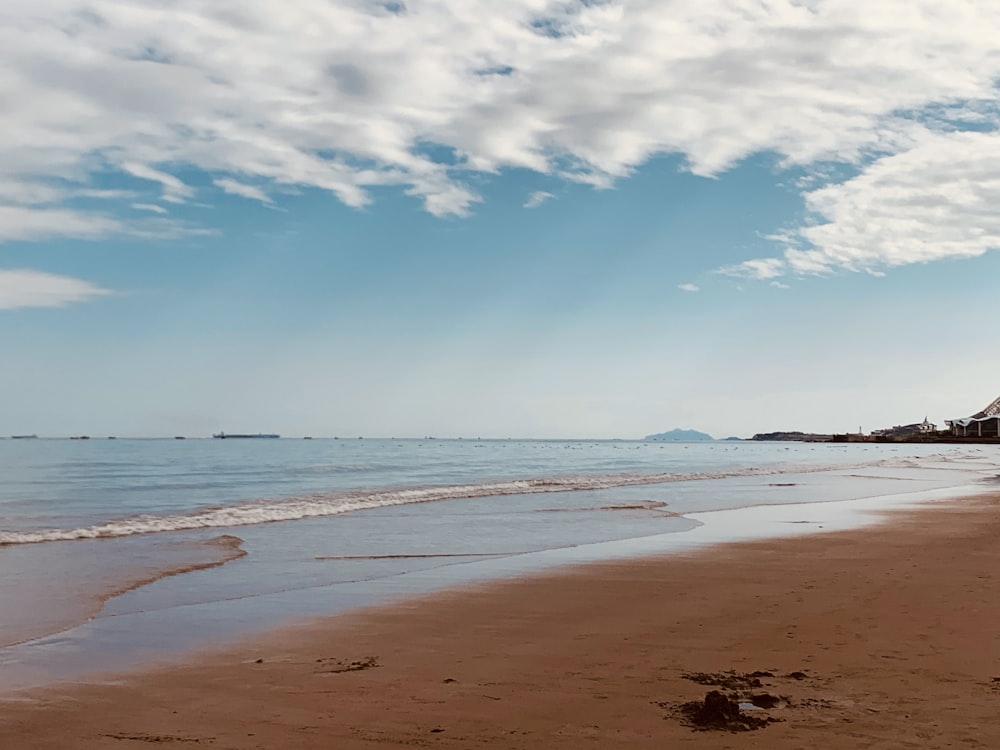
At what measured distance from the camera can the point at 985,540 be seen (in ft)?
56.5

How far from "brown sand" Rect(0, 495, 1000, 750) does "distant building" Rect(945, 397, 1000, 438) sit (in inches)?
6504

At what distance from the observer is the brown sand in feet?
19.1

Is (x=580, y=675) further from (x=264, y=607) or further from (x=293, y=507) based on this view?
(x=293, y=507)

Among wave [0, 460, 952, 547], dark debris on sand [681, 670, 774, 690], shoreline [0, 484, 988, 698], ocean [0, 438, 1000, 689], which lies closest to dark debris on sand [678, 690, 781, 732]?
dark debris on sand [681, 670, 774, 690]

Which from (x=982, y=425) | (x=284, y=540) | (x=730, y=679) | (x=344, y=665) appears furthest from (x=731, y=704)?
(x=982, y=425)

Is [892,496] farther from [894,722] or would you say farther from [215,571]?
[894,722]

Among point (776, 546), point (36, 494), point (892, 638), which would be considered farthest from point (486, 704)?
point (36, 494)

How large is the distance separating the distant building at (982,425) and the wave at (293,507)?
140404mm

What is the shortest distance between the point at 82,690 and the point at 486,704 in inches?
140

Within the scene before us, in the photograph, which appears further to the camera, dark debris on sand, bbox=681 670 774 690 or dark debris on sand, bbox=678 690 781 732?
dark debris on sand, bbox=681 670 774 690

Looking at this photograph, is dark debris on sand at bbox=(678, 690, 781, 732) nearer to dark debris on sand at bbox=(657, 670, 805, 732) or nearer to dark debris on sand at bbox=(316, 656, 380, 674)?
dark debris on sand at bbox=(657, 670, 805, 732)

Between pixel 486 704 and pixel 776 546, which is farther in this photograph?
pixel 776 546

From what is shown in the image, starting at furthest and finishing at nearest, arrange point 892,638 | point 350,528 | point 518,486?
point 518,486, point 350,528, point 892,638

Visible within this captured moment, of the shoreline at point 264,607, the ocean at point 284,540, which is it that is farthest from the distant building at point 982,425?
the shoreline at point 264,607
